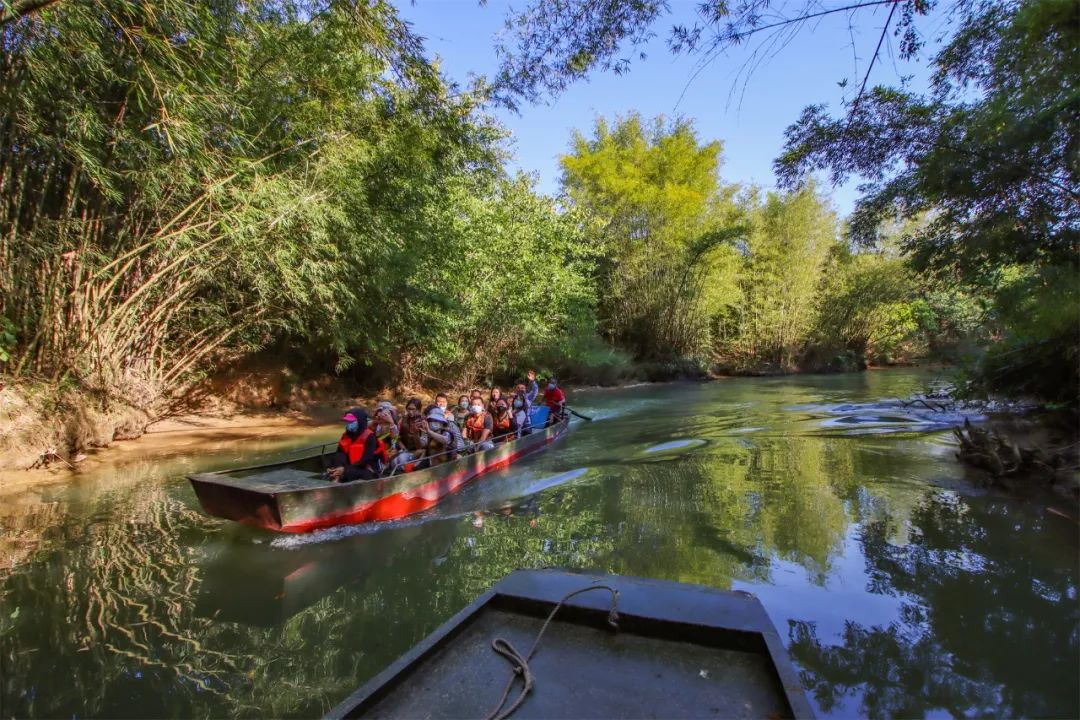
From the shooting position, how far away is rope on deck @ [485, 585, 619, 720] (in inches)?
74.1

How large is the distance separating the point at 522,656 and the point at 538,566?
2.70 meters

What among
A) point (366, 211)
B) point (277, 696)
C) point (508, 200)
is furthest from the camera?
point (508, 200)

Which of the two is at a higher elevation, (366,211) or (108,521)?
(366,211)

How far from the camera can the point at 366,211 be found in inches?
408

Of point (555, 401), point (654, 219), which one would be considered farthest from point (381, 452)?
point (654, 219)

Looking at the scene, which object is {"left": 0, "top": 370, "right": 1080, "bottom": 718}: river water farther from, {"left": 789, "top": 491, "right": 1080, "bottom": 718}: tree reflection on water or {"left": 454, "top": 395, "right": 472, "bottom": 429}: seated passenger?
{"left": 454, "top": 395, "right": 472, "bottom": 429}: seated passenger

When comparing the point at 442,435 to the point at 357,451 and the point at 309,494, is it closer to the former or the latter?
the point at 357,451

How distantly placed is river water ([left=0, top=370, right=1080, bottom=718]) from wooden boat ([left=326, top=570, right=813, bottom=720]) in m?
1.27

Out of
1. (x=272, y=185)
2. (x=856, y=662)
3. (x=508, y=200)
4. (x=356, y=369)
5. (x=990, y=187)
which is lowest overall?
(x=856, y=662)

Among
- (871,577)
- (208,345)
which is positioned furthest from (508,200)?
(871,577)

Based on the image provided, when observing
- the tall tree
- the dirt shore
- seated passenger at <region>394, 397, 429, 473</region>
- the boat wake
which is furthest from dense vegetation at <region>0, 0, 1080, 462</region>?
the tall tree

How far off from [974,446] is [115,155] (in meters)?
12.1

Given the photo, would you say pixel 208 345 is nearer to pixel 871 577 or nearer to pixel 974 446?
pixel 871 577

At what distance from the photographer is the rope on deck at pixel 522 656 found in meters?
1.88
